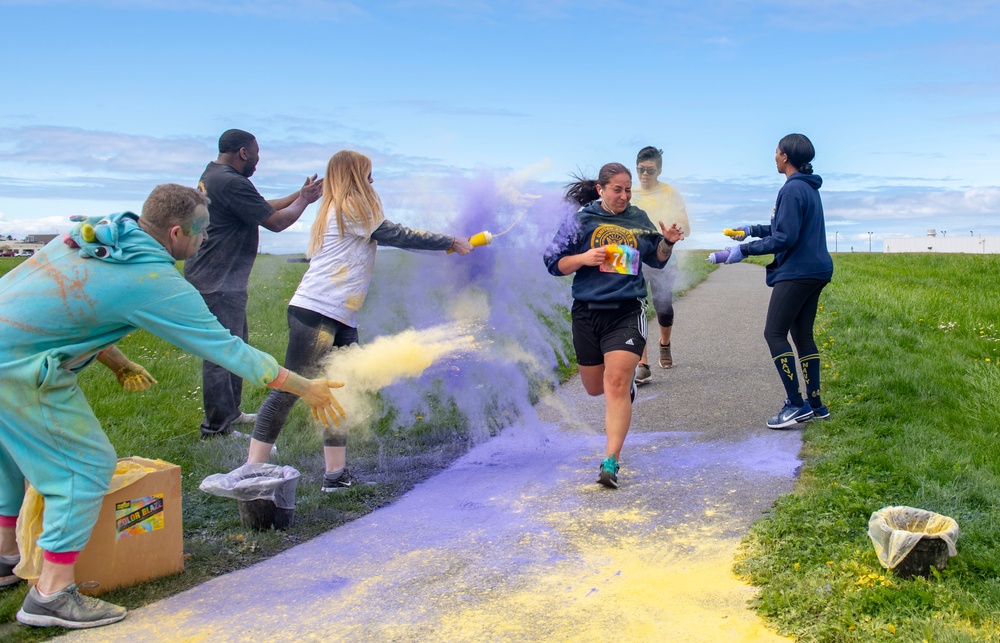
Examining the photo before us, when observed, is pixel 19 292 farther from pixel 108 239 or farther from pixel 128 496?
pixel 128 496

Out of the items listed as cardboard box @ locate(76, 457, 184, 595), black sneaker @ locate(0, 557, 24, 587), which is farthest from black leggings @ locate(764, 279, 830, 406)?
black sneaker @ locate(0, 557, 24, 587)

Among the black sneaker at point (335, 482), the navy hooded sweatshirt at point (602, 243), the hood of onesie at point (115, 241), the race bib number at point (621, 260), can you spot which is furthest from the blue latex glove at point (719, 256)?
the hood of onesie at point (115, 241)

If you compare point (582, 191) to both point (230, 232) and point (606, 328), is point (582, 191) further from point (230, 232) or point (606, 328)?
point (230, 232)

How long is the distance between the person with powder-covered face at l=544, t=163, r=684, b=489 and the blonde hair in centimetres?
130

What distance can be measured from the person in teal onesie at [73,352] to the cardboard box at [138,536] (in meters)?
0.22

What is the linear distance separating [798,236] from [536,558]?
140 inches

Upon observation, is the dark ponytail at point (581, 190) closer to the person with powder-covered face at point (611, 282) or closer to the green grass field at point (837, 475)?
the person with powder-covered face at point (611, 282)

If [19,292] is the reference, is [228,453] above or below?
below

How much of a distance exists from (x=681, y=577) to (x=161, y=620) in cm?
229

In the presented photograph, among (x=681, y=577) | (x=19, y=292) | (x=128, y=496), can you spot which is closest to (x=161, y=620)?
(x=128, y=496)

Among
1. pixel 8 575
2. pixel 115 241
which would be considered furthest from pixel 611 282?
pixel 8 575

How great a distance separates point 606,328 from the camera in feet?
18.0

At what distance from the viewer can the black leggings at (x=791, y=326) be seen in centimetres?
644

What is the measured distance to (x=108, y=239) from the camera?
3514 millimetres
